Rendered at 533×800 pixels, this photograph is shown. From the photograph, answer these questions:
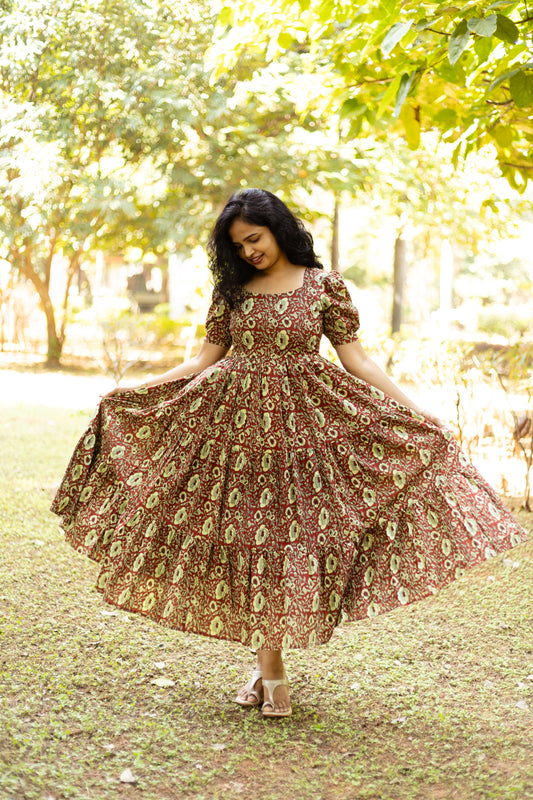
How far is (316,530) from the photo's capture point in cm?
286

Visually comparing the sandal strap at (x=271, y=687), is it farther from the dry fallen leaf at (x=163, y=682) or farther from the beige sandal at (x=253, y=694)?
the dry fallen leaf at (x=163, y=682)

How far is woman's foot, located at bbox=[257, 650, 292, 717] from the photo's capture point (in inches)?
117

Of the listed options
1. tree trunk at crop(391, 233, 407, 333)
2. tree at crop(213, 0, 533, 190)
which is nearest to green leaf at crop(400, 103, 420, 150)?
tree at crop(213, 0, 533, 190)

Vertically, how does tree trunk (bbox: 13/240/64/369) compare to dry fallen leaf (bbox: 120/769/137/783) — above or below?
above

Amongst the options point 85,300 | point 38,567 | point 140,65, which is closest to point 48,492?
point 38,567

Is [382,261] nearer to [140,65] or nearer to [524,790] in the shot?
[140,65]

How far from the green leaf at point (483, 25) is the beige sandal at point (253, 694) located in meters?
2.18

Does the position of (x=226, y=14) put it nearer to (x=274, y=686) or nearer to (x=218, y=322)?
(x=218, y=322)

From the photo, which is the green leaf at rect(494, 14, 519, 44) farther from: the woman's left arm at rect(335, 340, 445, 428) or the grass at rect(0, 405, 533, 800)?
the grass at rect(0, 405, 533, 800)

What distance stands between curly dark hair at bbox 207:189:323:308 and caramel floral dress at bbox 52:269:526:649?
7 cm

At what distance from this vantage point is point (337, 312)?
10.00ft

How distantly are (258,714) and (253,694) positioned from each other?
89 millimetres

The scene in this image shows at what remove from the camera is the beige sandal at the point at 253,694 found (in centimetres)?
305

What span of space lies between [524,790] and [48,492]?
4626mm
